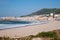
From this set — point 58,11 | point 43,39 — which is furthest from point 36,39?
point 58,11

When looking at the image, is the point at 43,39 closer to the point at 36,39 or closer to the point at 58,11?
the point at 36,39

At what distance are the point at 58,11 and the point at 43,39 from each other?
217 ft

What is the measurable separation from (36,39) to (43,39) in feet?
0.82

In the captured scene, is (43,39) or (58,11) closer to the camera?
(43,39)

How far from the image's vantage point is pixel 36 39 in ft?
19.3

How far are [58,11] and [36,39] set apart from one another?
66073 mm

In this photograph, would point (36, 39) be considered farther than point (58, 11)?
No

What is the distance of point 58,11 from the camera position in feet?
232

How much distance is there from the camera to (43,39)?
5871 millimetres
